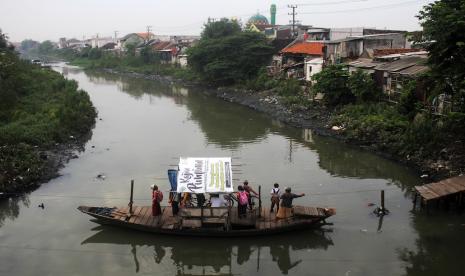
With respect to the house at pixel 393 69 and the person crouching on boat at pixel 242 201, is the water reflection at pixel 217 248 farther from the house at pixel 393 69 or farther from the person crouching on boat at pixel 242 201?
the house at pixel 393 69

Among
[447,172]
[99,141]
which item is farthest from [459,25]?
[99,141]

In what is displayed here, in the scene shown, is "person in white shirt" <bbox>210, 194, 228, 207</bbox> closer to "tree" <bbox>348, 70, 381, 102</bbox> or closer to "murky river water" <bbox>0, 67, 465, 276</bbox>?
"murky river water" <bbox>0, 67, 465, 276</bbox>

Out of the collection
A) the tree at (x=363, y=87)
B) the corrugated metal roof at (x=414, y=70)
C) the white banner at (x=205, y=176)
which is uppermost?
the corrugated metal roof at (x=414, y=70)

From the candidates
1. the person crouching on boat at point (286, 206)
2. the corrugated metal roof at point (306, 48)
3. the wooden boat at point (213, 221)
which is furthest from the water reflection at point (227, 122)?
the person crouching on boat at point (286, 206)

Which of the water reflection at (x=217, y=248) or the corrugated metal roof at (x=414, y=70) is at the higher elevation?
the corrugated metal roof at (x=414, y=70)

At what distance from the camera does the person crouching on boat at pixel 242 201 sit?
13734mm

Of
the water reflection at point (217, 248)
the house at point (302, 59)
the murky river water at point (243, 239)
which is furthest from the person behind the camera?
the house at point (302, 59)

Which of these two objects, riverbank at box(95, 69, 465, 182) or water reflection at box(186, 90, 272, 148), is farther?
water reflection at box(186, 90, 272, 148)

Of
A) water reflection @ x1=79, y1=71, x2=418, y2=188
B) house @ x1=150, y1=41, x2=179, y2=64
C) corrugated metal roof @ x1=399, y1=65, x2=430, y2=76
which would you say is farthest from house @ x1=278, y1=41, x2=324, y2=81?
house @ x1=150, y1=41, x2=179, y2=64

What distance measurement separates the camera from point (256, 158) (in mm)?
23609

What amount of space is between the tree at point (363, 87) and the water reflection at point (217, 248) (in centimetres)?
1625

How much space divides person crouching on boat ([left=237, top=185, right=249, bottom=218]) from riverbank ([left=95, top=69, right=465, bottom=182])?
9207 millimetres

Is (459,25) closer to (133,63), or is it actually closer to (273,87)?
(273,87)

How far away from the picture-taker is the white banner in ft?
43.9
